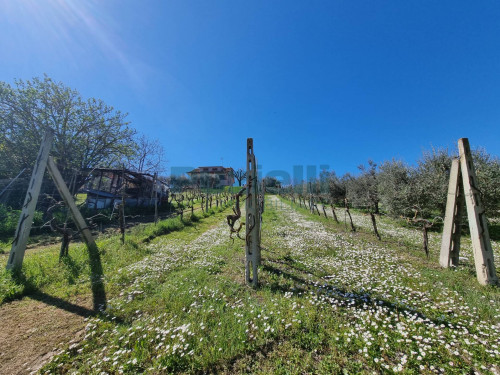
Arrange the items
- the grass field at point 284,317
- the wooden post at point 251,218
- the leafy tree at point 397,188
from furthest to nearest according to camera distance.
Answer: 1. the leafy tree at point 397,188
2. the wooden post at point 251,218
3. the grass field at point 284,317

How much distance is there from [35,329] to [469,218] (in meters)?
10.9

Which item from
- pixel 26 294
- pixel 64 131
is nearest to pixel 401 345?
pixel 26 294

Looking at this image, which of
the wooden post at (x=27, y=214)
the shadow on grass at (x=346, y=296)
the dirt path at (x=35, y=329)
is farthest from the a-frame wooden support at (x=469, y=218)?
the wooden post at (x=27, y=214)

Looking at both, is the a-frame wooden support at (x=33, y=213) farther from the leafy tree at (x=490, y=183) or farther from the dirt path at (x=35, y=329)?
the leafy tree at (x=490, y=183)

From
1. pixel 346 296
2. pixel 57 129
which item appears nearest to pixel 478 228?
pixel 346 296

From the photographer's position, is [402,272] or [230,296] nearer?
[230,296]

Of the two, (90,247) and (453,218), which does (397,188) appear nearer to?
(453,218)

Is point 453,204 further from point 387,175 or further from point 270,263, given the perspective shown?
point 387,175

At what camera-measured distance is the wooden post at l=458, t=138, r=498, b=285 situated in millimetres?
4820

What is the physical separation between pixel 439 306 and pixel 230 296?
15.5ft

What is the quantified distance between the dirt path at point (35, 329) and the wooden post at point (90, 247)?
0.83ft

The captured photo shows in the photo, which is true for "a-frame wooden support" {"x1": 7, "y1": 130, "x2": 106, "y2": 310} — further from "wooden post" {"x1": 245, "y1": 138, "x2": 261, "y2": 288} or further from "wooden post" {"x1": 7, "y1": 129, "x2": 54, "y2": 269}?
"wooden post" {"x1": 245, "y1": 138, "x2": 261, "y2": 288}

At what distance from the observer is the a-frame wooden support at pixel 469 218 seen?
4887 mm

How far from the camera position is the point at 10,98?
18.5 m
